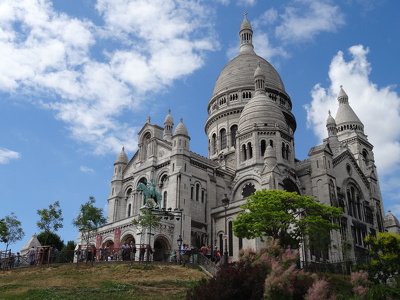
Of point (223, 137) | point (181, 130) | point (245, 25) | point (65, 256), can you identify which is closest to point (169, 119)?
point (181, 130)

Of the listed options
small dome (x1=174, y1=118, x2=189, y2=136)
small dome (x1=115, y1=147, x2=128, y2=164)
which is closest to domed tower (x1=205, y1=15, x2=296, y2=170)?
small dome (x1=115, y1=147, x2=128, y2=164)

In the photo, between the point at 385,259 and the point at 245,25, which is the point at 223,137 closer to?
the point at 245,25

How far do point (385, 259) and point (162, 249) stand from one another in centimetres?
2179

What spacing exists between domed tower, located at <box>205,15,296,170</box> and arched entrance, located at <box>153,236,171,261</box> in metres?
25.7

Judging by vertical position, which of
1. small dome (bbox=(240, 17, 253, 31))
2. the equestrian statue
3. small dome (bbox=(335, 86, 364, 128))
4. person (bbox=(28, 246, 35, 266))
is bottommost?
person (bbox=(28, 246, 35, 266))

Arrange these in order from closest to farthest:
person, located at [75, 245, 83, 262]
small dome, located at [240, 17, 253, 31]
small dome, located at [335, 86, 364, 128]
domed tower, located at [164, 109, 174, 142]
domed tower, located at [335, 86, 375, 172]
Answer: person, located at [75, 245, 83, 262] < domed tower, located at [164, 109, 174, 142] < domed tower, located at [335, 86, 375, 172] < small dome, located at [335, 86, 364, 128] < small dome, located at [240, 17, 253, 31]

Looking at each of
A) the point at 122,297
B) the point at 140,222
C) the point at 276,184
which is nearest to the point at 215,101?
the point at 276,184

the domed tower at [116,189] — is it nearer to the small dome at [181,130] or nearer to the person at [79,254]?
the small dome at [181,130]

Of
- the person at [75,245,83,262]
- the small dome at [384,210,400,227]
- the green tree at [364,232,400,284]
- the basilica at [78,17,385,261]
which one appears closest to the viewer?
the person at [75,245,83,262]

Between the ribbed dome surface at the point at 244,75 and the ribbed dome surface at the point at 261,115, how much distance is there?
13.7 meters

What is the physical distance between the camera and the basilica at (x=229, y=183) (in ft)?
172

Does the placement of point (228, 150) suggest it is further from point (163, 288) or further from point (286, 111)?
point (163, 288)

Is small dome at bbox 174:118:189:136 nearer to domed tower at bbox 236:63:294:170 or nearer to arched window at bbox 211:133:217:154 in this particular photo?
domed tower at bbox 236:63:294:170

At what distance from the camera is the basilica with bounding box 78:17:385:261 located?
5241cm
